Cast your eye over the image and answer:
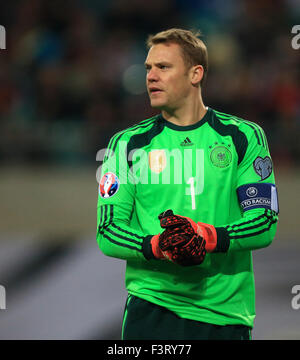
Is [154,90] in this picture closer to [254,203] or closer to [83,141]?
[254,203]

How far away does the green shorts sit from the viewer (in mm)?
2926

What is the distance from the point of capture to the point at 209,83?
6941 mm

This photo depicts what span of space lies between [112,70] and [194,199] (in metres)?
4.81

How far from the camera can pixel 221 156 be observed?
2.91 metres

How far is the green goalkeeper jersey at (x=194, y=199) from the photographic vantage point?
289cm

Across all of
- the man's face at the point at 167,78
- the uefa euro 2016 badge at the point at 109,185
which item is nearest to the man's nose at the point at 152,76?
the man's face at the point at 167,78

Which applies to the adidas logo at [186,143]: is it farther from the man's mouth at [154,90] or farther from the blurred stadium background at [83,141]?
the blurred stadium background at [83,141]

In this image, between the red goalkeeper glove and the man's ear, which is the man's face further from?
the red goalkeeper glove

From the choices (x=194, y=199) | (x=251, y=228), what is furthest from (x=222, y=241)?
(x=194, y=199)

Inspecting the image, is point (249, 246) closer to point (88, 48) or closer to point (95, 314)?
point (95, 314)

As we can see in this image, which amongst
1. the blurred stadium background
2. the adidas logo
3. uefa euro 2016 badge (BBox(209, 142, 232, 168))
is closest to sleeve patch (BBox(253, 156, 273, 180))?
uefa euro 2016 badge (BBox(209, 142, 232, 168))

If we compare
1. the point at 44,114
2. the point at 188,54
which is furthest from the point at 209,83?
the point at 188,54

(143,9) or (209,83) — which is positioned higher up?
(143,9)

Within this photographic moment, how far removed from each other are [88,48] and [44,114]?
1.48 metres
